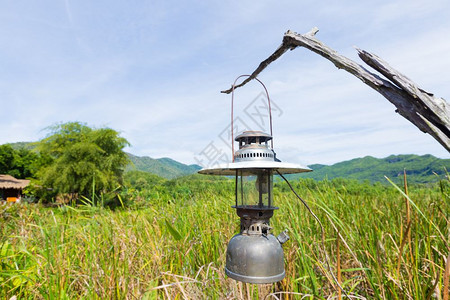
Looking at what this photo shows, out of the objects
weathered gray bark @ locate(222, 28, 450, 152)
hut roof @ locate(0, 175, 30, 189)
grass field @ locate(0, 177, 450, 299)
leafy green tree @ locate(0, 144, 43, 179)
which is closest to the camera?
weathered gray bark @ locate(222, 28, 450, 152)

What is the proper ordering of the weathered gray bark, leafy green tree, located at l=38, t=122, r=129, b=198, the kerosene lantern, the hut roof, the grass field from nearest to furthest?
1. the weathered gray bark
2. the kerosene lantern
3. the grass field
4. leafy green tree, located at l=38, t=122, r=129, b=198
5. the hut roof

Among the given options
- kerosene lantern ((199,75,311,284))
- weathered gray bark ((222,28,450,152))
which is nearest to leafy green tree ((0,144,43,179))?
kerosene lantern ((199,75,311,284))

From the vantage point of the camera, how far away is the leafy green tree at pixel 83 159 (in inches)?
476

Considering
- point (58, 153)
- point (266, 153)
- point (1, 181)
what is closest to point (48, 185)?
point (58, 153)

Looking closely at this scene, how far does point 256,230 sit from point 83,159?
13096mm

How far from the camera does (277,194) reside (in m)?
4.46

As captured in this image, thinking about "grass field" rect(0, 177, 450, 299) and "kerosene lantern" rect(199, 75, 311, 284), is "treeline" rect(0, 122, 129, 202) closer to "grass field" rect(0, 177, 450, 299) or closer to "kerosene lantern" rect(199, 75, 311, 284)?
"grass field" rect(0, 177, 450, 299)

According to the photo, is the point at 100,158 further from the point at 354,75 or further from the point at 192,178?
the point at 354,75

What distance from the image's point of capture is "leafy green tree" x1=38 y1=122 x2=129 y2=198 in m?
12.1

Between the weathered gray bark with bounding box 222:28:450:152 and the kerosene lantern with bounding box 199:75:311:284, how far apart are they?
1.56ft

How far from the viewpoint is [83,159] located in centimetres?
1257

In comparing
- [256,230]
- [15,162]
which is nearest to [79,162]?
[256,230]

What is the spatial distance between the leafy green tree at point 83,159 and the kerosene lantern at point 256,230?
11.0 m

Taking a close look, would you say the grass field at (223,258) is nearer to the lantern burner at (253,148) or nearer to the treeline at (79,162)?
the lantern burner at (253,148)
